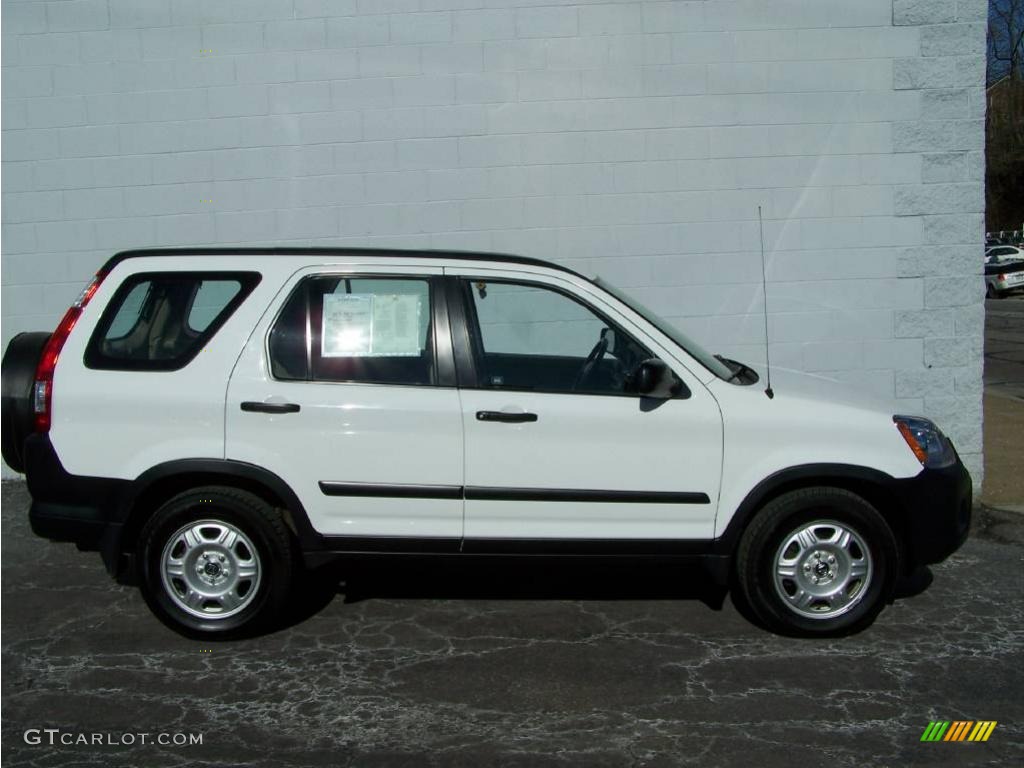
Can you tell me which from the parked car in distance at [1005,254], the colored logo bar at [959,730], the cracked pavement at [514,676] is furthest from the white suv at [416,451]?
the parked car in distance at [1005,254]

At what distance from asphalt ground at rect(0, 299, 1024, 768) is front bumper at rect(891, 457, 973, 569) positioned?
453 mm

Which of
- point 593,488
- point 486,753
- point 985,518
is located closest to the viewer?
point 486,753

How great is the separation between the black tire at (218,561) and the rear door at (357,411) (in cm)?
23

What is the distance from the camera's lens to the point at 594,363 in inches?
216

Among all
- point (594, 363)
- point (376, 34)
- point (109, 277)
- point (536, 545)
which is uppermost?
point (376, 34)

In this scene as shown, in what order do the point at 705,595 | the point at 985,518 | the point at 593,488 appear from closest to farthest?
the point at 593,488 → the point at 705,595 → the point at 985,518

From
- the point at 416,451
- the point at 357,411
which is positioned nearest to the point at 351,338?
the point at 357,411

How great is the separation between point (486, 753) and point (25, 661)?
2366 millimetres

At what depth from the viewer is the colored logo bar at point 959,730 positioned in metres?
4.41

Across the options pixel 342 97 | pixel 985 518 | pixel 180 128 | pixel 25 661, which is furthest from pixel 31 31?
pixel 985 518

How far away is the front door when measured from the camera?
17.0ft

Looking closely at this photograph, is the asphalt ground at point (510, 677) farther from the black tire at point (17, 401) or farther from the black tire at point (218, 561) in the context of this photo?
the black tire at point (17, 401)

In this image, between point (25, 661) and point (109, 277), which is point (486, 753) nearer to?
point (25, 661)

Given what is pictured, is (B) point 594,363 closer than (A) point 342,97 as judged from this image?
Yes
